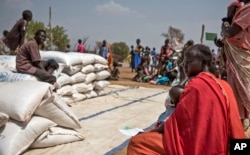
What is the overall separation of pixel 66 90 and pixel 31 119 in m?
2.88

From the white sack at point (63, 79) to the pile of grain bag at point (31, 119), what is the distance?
2.24m

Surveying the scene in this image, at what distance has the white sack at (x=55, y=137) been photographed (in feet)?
12.0

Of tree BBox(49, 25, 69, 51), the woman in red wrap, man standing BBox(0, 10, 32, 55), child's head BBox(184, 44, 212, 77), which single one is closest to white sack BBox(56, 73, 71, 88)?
man standing BBox(0, 10, 32, 55)

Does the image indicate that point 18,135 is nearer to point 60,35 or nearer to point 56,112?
point 56,112

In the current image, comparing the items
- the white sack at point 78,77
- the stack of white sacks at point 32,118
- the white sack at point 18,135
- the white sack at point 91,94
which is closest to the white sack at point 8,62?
the white sack at point 78,77

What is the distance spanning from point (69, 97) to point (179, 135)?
4.56 m

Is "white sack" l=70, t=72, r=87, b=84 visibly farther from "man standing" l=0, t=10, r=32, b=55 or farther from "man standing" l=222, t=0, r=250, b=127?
"man standing" l=222, t=0, r=250, b=127

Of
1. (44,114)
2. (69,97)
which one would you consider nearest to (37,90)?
(44,114)

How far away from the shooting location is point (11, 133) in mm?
3328

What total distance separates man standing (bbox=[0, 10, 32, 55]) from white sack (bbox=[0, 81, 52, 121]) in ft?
10.7

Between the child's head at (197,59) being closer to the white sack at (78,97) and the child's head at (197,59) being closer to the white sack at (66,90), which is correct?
the white sack at (66,90)

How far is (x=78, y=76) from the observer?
22.4ft

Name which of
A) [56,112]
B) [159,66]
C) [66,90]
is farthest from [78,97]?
[159,66]

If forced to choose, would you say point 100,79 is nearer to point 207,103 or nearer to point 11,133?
point 11,133
